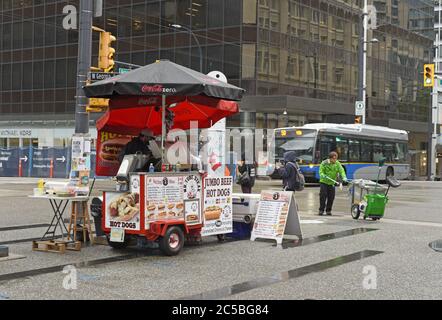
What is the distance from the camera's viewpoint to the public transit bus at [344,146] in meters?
30.6

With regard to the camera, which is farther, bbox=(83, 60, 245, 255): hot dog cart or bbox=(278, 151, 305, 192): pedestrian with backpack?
bbox=(278, 151, 305, 192): pedestrian with backpack

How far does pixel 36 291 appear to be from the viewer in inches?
274

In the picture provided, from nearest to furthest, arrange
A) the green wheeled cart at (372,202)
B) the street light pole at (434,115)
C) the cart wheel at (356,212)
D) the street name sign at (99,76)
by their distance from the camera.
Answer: the street name sign at (99,76), the green wheeled cart at (372,202), the cart wheel at (356,212), the street light pole at (434,115)

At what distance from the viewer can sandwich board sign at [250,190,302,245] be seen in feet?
36.4

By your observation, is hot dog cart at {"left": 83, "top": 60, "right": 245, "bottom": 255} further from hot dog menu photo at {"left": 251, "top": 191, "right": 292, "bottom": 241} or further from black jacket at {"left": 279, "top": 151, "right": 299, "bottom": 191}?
black jacket at {"left": 279, "top": 151, "right": 299, "bottom": 191}

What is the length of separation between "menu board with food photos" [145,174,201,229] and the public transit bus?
68.1 feet

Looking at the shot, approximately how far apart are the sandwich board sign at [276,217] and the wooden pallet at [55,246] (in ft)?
11.1

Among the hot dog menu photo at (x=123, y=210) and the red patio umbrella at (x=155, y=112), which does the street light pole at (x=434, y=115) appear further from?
the hot dog menu photo at (x=123, y=210)

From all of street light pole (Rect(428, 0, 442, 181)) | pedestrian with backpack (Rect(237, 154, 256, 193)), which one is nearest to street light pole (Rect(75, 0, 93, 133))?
pedestrian with backpack (Rect(237, 154, 256, 193))

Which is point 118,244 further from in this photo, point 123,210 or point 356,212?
point 356,212

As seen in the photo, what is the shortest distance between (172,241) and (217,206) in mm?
1373

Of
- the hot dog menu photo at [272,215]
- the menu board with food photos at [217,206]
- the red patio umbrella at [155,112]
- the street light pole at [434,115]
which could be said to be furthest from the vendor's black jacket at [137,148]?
the street light pole at [434,115]

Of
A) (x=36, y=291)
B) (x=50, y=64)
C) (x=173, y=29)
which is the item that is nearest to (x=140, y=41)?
(x=173, y=29)

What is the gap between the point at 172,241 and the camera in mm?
9680
